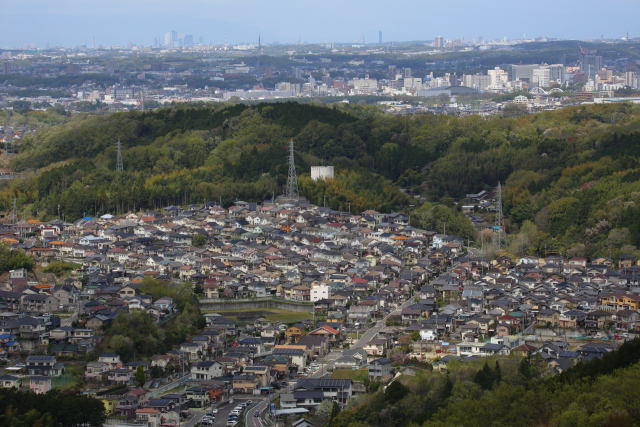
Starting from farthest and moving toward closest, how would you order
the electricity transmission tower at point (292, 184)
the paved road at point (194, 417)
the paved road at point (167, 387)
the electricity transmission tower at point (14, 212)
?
the electricity transmission tower at point (292, 184)
the electricity transmission tower at point (14, 212)
the paved road at point (167, 387)
the paved road at point (194, 417)

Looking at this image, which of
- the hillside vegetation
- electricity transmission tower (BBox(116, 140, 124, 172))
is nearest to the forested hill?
electricity transmission tower (BBox(116, 140, 124, 172))

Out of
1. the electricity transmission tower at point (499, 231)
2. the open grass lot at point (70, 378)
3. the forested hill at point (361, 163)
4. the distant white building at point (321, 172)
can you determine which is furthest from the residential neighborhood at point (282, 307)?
the distant white building at point (321, 172)

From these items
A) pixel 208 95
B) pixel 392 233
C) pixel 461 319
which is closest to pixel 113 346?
pixel 461 319

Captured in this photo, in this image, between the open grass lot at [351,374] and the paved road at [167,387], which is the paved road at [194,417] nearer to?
the paved road at [167,387]

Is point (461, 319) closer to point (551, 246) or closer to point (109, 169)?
point (551, 246)

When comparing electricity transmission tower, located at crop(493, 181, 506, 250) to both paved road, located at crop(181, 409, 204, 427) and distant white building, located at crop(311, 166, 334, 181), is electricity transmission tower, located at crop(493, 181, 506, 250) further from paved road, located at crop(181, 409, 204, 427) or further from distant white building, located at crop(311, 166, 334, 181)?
paved road, located at crop(181, 409, 204, 427)

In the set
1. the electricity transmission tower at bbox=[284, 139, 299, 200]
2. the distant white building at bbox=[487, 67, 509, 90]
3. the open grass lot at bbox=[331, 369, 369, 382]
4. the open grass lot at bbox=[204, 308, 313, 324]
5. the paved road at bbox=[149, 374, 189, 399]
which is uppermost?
the electricity transmission tower at bbox=[284, 139, 299, 200]

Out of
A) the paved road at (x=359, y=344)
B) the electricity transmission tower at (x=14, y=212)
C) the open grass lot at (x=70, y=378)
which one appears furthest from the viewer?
the electricity transmission tower at (x=14, y=212)
